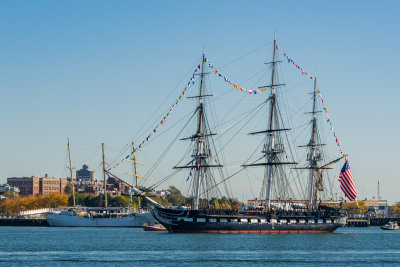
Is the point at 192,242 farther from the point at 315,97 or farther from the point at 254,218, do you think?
the point at 315,97

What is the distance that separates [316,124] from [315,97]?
4.94 meters

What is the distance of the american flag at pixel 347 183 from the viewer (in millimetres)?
126500

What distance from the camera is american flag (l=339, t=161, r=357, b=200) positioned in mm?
126500

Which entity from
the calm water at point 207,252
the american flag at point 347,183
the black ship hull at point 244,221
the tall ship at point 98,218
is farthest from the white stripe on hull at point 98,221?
the calm water at point 207,252

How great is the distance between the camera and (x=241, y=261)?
75.9 metres

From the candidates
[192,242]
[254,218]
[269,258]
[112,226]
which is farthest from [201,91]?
[112,226]

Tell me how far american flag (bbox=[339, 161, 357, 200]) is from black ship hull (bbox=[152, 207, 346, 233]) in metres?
4.23

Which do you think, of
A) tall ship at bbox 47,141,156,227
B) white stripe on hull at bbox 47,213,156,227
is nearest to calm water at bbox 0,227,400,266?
white stripe on hull at bbox 47,213,156,227

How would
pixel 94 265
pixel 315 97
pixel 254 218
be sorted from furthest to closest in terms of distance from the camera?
pixel 315 97 < pixel 254 218 < pixel 94 265

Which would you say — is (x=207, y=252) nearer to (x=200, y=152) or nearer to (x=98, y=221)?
(x=200, y=152)

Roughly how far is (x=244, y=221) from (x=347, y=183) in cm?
1926

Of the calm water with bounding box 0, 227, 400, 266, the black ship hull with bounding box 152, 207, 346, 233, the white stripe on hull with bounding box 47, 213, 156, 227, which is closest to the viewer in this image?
the calm water with bounding box 0, 227, 400, 266

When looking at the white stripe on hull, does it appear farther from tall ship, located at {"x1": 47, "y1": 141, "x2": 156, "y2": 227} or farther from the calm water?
the calm water

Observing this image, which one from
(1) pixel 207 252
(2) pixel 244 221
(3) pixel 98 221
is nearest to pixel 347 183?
(2) pixel 244 221
